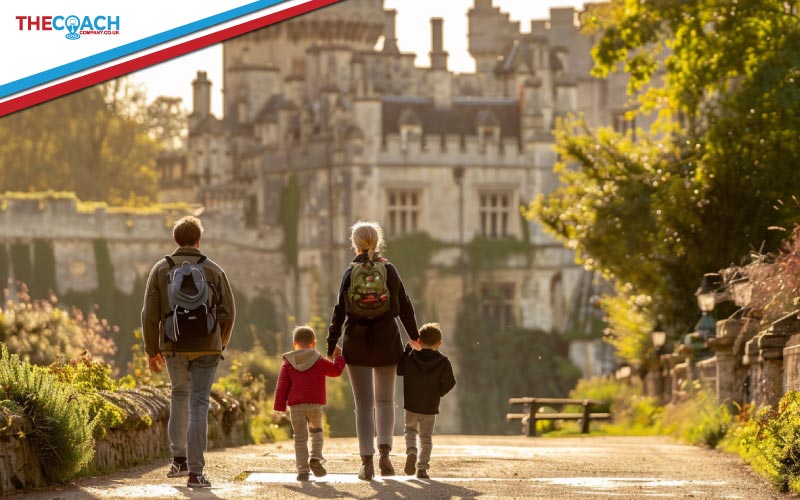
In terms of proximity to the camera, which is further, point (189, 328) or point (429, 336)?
point (429, 336)

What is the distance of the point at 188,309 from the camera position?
10414 millimetres

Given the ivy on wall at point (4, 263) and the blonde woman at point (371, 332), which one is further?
the ivy on wall at point (4, 263)

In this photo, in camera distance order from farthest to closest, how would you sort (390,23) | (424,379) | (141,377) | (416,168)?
(390,23)
(416,168)
(141,377)
(424,379)

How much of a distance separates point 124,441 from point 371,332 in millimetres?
2010

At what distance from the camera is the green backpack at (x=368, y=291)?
11.2 metres

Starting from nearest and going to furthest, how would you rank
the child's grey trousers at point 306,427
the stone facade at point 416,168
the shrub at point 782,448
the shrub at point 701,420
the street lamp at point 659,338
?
the shrub at point 782,448 → the child's grey trousers at point 306,427 → the shrub at point 701,420 → the street lamp at point 659,338 → the stone facade at point 416,168

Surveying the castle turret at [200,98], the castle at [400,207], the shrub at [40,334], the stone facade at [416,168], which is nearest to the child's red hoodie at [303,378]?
the shrub at [40,334]

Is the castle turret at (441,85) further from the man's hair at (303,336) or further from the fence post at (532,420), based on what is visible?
the man's hair at (303,336)

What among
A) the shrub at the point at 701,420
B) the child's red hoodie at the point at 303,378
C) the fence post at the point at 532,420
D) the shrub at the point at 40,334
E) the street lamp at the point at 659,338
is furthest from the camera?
the street lamp at the point at 659,338

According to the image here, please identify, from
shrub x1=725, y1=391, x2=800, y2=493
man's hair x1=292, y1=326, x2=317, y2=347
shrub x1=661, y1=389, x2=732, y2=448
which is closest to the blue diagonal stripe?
man's hair x1=292, y1=326, x2=317, y2=347

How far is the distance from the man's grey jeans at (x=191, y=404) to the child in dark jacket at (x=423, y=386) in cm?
143

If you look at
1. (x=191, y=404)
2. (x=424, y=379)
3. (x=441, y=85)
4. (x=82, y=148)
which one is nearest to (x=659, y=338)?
(x=424, y=379)

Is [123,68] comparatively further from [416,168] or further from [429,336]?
[416,168]

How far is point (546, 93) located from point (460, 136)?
318 cm
